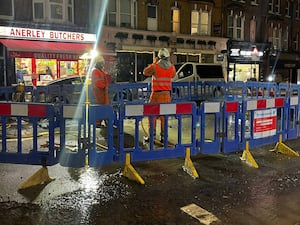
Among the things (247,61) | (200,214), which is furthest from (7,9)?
(247,61)

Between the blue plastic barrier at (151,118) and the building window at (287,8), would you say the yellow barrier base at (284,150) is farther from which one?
the building window at (287,8)

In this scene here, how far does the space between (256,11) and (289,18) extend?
607cm

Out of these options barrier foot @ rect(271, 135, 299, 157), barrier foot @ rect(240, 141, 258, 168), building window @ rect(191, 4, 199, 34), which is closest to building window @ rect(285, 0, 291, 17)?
building window @ rect(191, 4, 199, 34)

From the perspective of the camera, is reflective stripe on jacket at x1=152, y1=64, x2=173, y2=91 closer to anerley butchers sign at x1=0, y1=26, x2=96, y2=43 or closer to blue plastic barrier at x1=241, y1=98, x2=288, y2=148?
blue plastic barrier at x1=241, y1=98, x2=288, y2=148

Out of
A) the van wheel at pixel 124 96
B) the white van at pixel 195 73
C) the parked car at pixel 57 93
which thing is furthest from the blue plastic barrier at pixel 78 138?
the white van at pixel 195 73

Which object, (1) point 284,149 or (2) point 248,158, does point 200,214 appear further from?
(1) point 284,149

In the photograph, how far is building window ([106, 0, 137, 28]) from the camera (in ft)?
81.9

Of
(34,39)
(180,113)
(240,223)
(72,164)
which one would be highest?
(34,39)

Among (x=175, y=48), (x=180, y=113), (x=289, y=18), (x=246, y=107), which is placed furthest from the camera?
(x=289, y=18)

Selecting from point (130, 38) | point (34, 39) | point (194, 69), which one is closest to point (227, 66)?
point (130, 38)

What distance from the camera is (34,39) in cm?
2027

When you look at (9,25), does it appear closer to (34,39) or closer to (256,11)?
(34,39)

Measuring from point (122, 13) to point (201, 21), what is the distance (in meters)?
7.37

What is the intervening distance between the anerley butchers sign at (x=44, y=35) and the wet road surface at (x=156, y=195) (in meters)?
13.5
